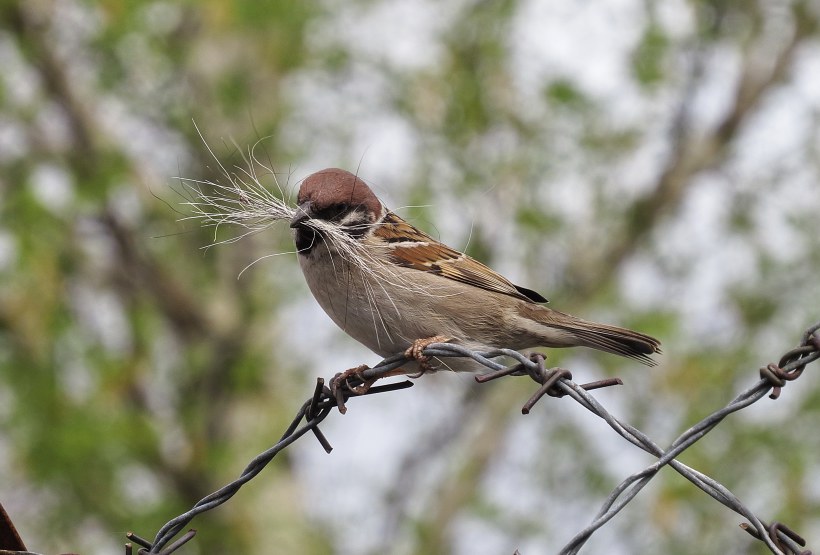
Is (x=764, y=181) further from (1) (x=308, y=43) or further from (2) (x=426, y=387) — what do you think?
(1) (x=308, y=43)

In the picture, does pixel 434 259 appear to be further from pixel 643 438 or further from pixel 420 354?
pixel 643 438

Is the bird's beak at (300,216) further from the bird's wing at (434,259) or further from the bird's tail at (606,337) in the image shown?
the bird's tail at (606,337)

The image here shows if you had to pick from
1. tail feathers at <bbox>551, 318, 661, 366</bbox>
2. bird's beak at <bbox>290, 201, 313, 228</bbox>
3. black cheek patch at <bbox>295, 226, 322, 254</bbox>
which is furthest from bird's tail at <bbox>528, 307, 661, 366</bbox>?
bird's beak at <bbox>290, 201, 313, 228</bbox>

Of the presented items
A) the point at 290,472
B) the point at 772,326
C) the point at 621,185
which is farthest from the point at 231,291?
the point at 772,326

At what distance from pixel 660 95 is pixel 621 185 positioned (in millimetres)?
948

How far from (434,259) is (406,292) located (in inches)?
22.6

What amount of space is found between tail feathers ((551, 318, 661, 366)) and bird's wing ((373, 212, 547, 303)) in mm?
194

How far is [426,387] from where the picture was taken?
1033cm

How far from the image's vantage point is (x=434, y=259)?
4352 mm

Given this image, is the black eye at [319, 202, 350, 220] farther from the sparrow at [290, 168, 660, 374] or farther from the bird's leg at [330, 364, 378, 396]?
the bird's leg at [330, 364, 378, 396]

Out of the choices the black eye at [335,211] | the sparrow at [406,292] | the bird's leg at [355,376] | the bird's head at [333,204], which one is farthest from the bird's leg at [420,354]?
the black eye at [335,211]

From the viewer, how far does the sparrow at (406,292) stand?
3.71 m

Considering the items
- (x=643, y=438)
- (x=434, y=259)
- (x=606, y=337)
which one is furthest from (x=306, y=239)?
(x=643, y=438)

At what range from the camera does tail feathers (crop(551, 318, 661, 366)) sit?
3.88 m
